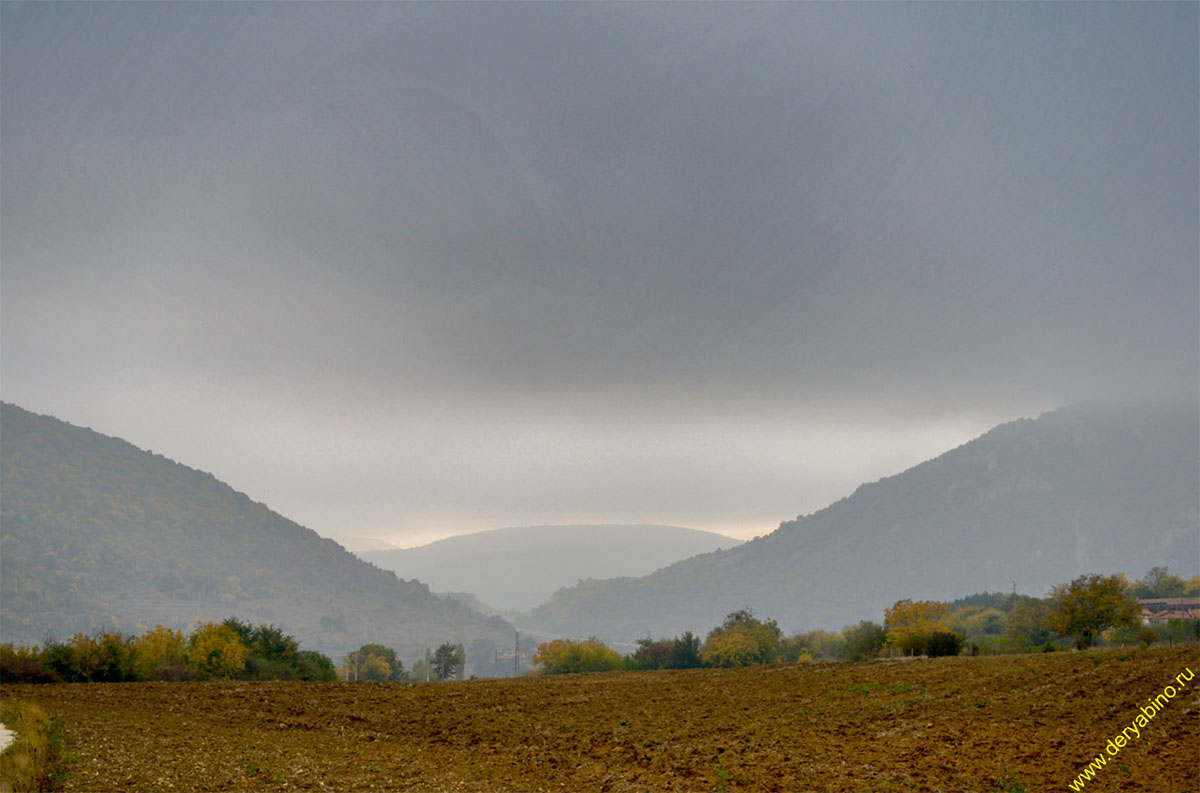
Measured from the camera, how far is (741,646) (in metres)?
83.9

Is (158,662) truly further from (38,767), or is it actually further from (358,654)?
(358,654)

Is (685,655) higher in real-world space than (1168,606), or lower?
lower

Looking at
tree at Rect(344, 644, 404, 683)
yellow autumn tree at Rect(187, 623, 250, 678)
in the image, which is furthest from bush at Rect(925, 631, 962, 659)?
tree at Rect(344, 644, 404, 683)

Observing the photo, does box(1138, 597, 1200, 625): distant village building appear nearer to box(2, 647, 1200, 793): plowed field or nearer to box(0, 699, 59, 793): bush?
box(2, 647, 1200, 793): plowed field

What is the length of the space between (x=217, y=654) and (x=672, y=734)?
44.6m

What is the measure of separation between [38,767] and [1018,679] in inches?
1172

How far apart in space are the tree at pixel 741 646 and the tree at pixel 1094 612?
3195cm

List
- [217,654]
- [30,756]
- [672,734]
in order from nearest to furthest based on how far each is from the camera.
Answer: [30,756]
[672,734]
[217,654]

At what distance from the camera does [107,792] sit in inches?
629

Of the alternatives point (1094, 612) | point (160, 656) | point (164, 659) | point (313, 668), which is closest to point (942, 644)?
point (1094, 612)

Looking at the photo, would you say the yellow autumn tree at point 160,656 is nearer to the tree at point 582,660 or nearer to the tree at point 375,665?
the tree at point 582,660

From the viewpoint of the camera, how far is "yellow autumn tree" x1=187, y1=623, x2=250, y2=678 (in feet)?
180

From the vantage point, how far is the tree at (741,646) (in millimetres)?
82688

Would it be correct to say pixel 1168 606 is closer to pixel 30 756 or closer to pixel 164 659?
pixel 164 659
